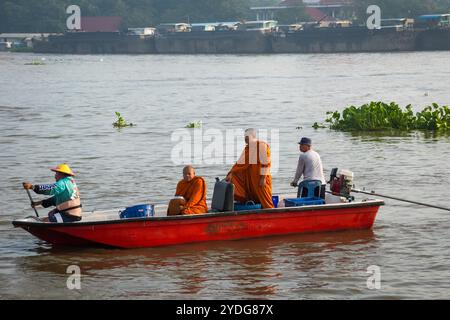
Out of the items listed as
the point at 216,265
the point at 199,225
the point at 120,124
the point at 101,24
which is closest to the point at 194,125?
the point at 120,124

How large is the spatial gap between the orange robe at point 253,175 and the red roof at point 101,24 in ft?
469

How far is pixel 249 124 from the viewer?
37.3 meters

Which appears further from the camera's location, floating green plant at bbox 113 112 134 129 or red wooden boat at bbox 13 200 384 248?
floating green plant at bbox 113 112 134 129

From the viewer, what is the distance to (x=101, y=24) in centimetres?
16062

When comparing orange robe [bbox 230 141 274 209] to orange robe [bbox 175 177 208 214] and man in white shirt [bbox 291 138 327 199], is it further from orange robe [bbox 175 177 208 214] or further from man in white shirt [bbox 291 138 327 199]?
man in white shirt [bbox 291 138 327 199]

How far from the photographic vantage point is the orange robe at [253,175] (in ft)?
51.9

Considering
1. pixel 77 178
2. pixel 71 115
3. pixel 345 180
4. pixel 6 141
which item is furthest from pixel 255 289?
pixel 71 115

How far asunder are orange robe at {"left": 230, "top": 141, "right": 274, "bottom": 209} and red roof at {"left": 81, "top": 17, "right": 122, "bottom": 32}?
143 metres

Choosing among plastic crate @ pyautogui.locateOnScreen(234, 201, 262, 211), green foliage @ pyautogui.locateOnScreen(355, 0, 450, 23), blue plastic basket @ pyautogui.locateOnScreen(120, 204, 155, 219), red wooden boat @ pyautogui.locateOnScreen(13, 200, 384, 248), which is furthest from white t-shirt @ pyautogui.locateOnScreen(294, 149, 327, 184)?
green foliage @ pyautogui.locateOnScreen(355, 0, 450, 23)

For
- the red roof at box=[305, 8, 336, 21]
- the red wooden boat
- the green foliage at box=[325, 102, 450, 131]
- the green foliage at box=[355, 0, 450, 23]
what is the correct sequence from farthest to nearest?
the red roof at box=[305, 8, 336, 21], the green foliage at box=[355, 0, 450, 23], the green foliage at box=[325, 102, 450, 131], the red wooden boat

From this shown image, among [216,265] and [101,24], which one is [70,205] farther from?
[101,24]

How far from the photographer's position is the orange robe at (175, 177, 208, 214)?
1544 cm

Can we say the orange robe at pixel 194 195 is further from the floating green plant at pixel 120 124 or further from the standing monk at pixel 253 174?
the floating green plant at pixel 120 124
